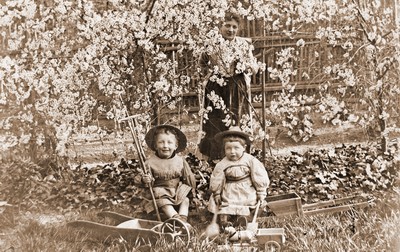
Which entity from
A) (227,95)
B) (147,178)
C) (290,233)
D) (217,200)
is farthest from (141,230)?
(227,95)

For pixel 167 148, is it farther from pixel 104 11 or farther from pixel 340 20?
pixel 340 20

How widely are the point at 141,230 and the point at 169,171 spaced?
398 millimetres

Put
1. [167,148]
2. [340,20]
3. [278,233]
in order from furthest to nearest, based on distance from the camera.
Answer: [340,20] → [167,148] → [278,233]

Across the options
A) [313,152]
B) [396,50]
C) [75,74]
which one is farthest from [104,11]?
[396,50]

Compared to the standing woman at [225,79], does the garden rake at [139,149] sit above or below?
below

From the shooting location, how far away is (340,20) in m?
3.48

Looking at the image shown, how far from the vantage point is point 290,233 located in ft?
10.4

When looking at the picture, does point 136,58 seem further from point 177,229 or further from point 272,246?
point 272,246

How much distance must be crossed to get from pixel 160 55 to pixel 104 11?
42 centimetres

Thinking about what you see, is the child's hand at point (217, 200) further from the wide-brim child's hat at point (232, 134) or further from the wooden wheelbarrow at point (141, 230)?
the wide-brim child's hat at point (232, 134)

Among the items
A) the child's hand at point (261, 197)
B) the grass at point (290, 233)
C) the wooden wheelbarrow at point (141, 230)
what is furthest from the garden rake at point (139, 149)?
the child's hand at point (261, 197)

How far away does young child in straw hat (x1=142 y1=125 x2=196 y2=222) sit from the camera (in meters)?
3.26

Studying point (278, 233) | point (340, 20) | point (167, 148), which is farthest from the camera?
point (340, 20)

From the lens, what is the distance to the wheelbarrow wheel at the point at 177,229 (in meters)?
3.04
